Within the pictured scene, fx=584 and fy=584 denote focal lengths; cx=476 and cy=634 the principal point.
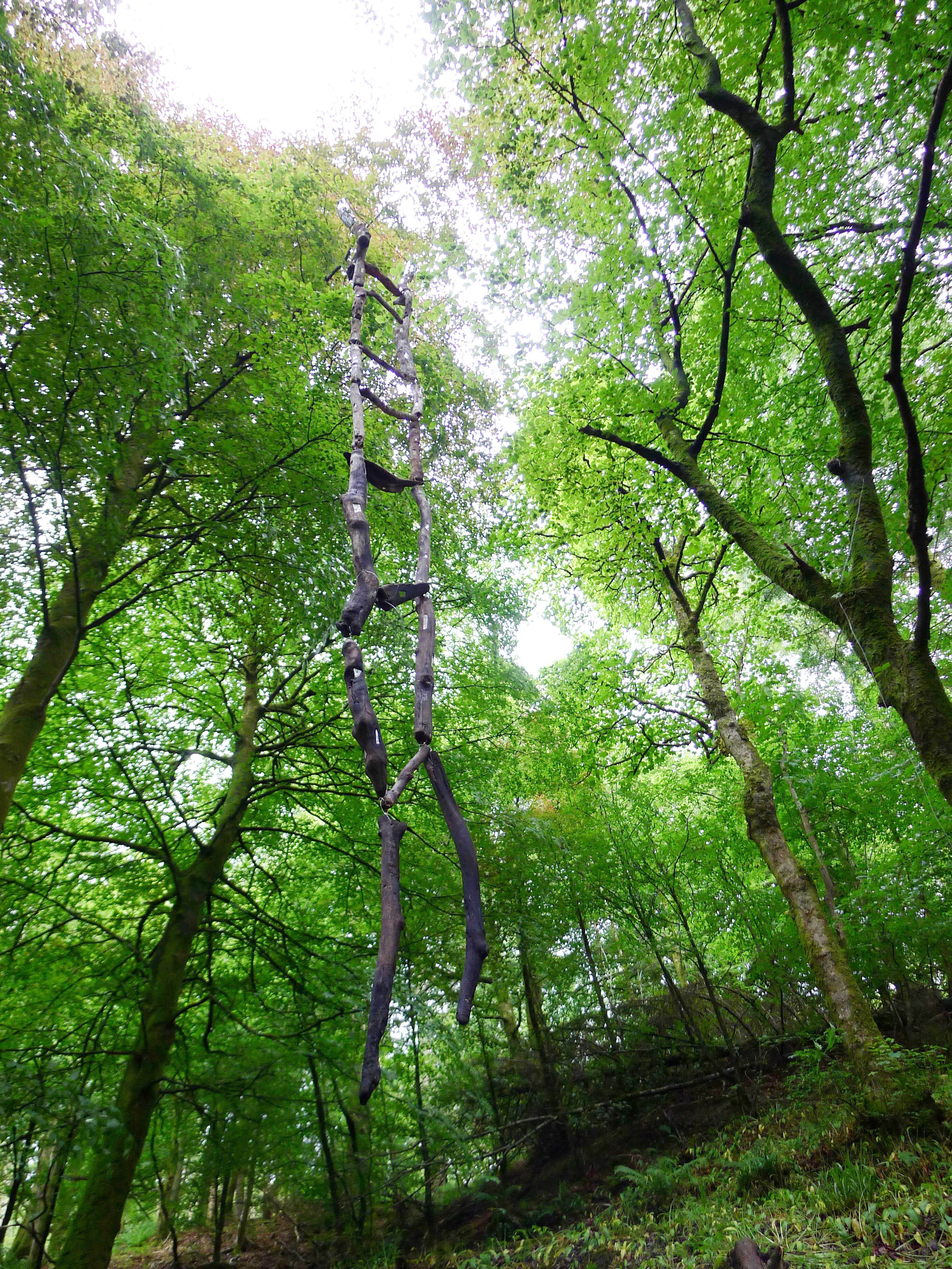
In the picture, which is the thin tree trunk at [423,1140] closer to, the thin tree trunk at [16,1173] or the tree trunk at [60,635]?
the thin tree trunk at [16,1173]

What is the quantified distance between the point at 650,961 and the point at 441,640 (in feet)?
21.2

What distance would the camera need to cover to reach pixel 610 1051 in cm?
743

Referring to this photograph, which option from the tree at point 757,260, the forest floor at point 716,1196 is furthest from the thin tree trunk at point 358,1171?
the tree at point 757,260

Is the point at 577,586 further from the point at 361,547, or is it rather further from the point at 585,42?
the point at 361,547

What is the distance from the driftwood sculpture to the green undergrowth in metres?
3.40

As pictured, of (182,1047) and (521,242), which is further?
(521,242)

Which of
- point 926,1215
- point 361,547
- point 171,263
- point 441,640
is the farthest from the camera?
point 441,640

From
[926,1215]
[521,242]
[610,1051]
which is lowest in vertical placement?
→ [926,1215]

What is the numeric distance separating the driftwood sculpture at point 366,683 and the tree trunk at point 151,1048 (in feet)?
11.8

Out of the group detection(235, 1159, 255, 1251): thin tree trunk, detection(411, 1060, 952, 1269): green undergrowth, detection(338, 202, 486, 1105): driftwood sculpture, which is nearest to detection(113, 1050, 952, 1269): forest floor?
detection(411, 1060, 952, 1269): green undergrowth

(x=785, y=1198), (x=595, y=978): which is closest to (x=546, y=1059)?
(x=595, y=978)

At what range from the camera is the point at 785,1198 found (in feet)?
13.2

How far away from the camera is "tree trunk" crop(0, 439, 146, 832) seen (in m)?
4.50

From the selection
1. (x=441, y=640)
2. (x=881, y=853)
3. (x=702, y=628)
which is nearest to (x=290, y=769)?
(x=441, y=640)
